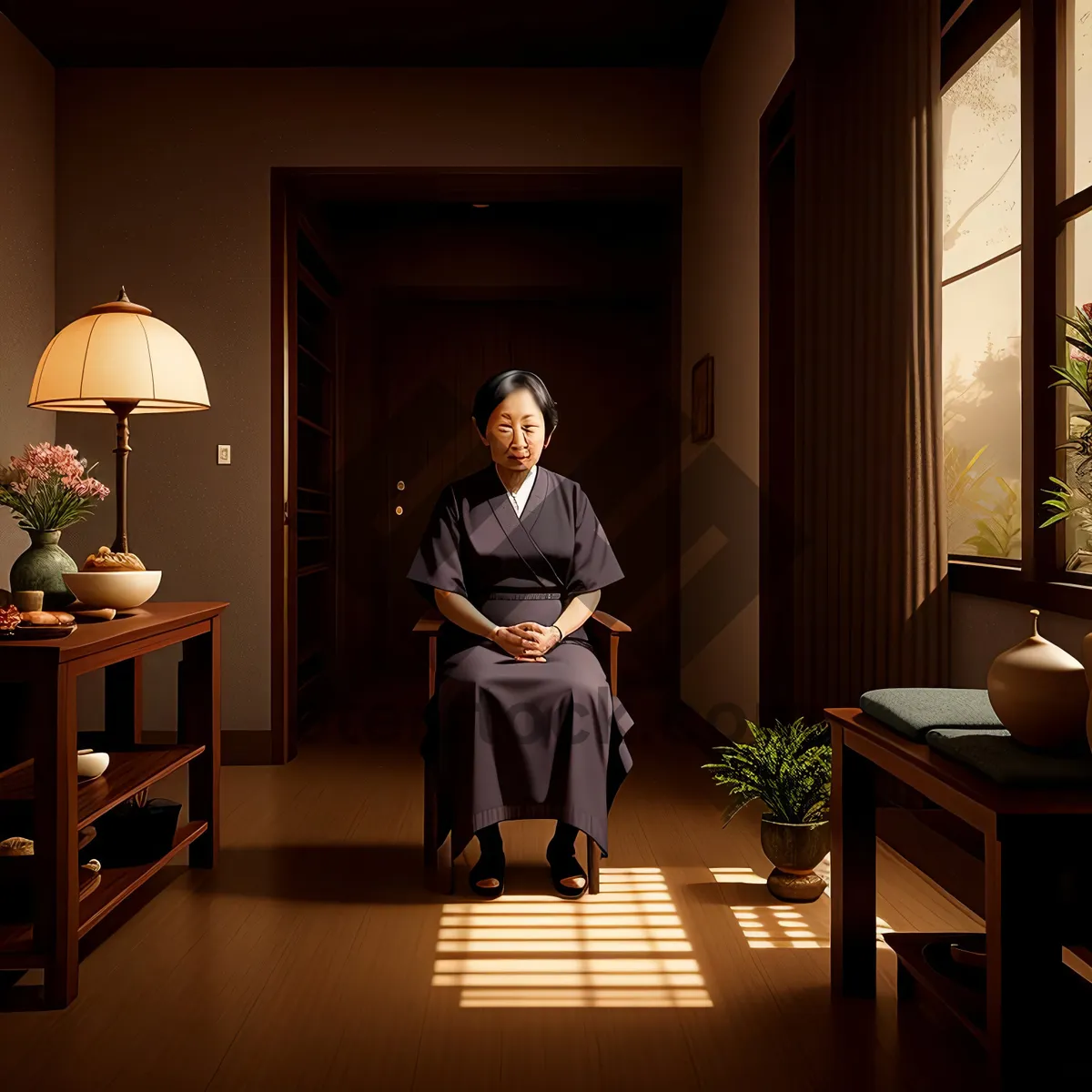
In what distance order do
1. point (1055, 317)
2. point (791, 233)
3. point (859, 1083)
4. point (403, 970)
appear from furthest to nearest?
point (791, 233)
point (1055, 317)
point (403, 970)
point (859, 1083)

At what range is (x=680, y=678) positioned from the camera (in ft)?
14.7

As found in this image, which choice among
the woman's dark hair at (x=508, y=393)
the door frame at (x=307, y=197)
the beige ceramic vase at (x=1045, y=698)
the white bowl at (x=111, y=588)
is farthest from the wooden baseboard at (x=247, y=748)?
the beige ceramic vase at (x=1045, y=698)

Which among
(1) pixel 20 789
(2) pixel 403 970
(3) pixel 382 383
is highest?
(3) pixel 382 383

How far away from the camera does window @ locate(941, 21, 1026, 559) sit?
2490 mm

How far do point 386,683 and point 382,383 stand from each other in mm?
1715

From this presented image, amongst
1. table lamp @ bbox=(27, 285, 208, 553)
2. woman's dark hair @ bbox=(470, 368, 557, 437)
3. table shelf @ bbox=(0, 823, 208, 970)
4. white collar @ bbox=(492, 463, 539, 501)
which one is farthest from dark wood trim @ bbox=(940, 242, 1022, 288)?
table shelf @ bbox=(0, 823, 208, 970)

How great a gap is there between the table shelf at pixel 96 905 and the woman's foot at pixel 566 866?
0.91m

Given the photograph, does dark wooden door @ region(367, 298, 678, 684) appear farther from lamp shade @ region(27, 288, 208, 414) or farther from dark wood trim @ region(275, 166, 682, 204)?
lamp shade @ region(27, 288, 208, 414)

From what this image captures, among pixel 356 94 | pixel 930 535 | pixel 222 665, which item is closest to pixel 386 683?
pixel 222 665

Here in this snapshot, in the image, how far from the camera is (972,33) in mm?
2508

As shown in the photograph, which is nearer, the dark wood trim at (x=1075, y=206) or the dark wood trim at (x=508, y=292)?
the dark wood trim at (x=1075, y=206)

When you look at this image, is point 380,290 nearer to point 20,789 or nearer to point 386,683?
point 386,683

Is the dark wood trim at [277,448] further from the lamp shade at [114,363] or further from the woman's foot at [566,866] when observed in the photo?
the woman's foot at [566,866]

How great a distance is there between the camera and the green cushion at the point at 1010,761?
4.03 feet
